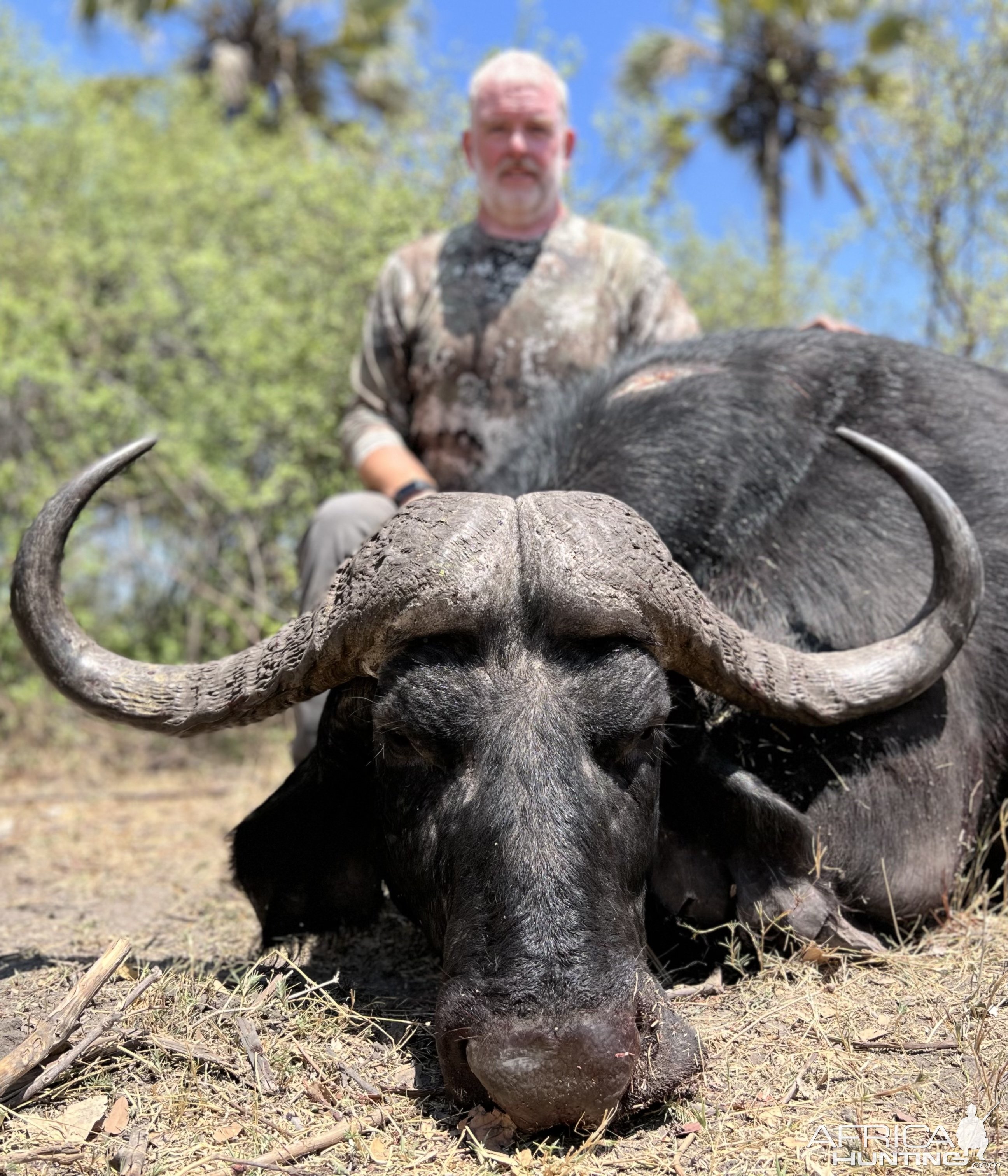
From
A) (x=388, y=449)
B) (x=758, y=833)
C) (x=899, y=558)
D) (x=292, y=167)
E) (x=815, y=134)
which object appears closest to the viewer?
(x=758, y=833)

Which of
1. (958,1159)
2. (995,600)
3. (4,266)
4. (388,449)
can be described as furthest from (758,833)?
(4,266)

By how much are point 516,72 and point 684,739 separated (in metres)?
3.62

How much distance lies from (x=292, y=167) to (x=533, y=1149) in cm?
965

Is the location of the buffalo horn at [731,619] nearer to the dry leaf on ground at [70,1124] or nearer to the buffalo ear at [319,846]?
the buffalo ear at [319,846]

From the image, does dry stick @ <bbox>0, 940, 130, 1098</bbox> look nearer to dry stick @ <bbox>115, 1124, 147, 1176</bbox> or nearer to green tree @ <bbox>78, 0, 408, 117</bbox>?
dry stick @ <bbox>115, 1124, 147, 1176</bbox>

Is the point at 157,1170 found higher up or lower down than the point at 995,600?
lower down

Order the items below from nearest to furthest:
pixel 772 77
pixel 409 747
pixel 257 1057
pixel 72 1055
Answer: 1. pixel 72 1055
2. pixel 257 1057
3. pixel 409 747
4. pixel 772 77

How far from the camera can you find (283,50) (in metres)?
24.7

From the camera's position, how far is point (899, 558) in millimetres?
3439

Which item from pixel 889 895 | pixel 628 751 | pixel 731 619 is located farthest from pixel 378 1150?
pixel 889 895

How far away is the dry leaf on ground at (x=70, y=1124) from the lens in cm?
224

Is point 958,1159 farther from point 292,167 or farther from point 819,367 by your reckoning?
point 292,167

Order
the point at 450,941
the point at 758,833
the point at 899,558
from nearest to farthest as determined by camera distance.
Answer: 1. the point at 450,941
2. the point at 758,833
3. the point at 899,558

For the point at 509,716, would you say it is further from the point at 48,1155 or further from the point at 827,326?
the point at 827,326
